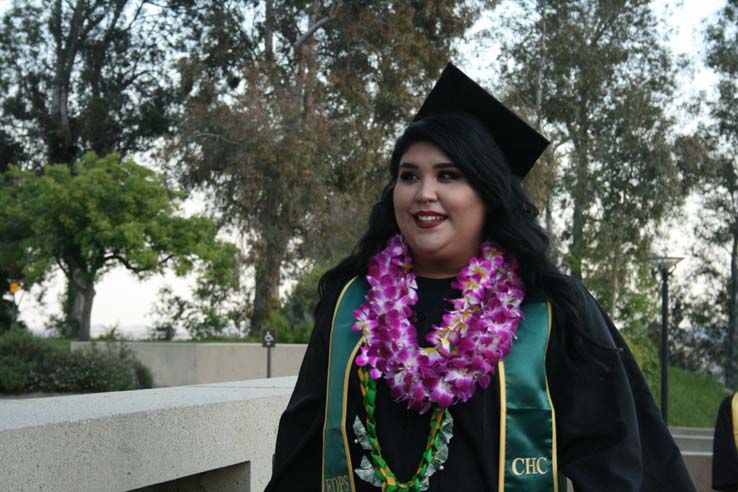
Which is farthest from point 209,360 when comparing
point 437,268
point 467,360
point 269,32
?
point 467,360

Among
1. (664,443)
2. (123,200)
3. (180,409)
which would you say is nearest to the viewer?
(664,443)

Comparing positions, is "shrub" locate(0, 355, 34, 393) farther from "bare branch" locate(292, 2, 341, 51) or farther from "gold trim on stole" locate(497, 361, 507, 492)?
"bare branch" locate(292, 2, 341, 51)

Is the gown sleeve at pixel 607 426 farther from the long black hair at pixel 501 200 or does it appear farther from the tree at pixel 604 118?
the tree at pixel 604 118

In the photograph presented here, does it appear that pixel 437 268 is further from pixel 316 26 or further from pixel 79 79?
pixel 79 79

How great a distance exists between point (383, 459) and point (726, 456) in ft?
8.43

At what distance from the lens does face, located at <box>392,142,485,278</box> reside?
252 centimetres

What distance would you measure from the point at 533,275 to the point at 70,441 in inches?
55.4

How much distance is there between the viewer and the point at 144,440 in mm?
3029

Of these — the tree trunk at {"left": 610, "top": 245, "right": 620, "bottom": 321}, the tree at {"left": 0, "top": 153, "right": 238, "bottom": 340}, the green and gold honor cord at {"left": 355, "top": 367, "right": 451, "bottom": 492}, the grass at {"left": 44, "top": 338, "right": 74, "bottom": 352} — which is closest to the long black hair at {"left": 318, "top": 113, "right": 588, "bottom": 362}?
the green and gold honor cord at {"left": 355, "top": 367, "right": 451, "bottom": 492}

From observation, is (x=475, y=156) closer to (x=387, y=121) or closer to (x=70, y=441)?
(x=70, y=441)

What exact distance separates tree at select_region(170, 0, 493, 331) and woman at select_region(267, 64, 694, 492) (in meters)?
21.9

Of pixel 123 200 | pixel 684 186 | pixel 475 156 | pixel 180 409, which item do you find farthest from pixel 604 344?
pixel 684 186

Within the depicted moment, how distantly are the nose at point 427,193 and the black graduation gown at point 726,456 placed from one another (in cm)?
256

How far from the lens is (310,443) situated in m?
2.65
